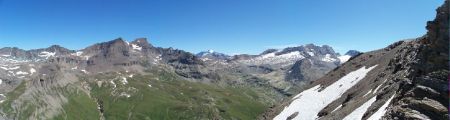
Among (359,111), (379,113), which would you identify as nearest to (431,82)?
(379,113)

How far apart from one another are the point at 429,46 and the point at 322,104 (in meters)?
38.7

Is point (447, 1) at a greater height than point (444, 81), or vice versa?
point (447, 1)

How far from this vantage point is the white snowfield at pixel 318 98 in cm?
7369

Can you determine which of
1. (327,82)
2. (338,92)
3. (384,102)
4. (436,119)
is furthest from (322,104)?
(436,119)

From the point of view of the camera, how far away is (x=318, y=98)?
265 ft

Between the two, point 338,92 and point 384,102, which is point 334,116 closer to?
point 384,102

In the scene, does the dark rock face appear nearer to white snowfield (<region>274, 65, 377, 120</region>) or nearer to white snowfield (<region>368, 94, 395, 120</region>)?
white snowfield (<region>368, 94, 395, 120</region>)

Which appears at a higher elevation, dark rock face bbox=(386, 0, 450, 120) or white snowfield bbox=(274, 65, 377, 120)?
dark rock face bbox=(386, 0, 450, 120)

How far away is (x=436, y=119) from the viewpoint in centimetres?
3109

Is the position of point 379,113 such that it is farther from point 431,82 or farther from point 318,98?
point 318,98

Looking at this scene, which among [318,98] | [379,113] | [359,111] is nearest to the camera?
[379,113]

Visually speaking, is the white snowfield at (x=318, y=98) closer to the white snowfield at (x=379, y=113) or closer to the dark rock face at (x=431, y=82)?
the white snowfield at (x=379, y=113)

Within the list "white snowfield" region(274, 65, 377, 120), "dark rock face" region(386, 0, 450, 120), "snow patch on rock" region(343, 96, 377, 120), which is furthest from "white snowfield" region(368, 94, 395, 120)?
"white snowfield" region(274, 65, 377, 120)

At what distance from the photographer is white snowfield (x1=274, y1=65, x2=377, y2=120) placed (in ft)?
242
